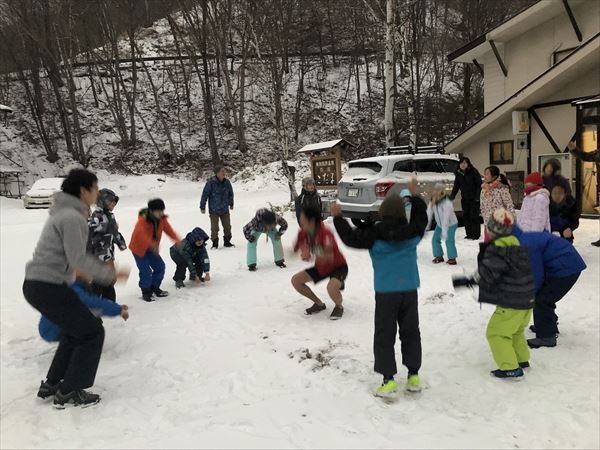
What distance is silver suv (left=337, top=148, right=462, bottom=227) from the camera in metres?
11.3

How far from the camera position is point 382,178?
11.4m

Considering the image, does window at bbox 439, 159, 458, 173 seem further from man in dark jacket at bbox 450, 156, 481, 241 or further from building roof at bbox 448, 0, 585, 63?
building roof at bbox 448, 0, 585, 63

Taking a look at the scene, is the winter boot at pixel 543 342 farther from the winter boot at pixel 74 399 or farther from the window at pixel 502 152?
the window at pixel 502 152

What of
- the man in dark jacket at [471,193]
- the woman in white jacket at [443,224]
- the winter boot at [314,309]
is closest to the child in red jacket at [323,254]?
the winter boot at [314,309]

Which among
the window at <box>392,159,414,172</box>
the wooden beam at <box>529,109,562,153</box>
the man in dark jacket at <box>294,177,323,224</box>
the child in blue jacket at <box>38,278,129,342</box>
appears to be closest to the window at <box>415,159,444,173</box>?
the window at <box>392,159,414,172</box>

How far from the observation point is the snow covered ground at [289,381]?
3.59 metres

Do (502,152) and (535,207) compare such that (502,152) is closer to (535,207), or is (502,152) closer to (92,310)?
(535,207)

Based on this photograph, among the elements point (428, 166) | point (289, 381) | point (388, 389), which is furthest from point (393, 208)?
point (428, 166)

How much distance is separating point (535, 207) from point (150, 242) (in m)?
5.38

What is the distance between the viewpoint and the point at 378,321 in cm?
412

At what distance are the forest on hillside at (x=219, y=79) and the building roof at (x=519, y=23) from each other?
704 centimetres

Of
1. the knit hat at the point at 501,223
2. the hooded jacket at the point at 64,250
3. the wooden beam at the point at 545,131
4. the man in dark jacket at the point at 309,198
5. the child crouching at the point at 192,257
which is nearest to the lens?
the hooded jacket at the point at 64,250

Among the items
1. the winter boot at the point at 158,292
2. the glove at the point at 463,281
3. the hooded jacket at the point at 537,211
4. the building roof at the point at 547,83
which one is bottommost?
the winter boot at the point at 158,292

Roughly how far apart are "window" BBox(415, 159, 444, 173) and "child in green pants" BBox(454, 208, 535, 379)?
26.5ft
